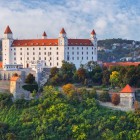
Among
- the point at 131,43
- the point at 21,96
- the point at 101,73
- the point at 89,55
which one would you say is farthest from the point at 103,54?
the point at 21,96

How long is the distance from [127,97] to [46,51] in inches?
505

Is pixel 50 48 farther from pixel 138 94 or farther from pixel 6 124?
pixel 6 124

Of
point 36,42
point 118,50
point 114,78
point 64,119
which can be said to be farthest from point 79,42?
point 118,50

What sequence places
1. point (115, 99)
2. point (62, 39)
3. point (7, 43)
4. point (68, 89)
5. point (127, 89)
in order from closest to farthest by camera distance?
point (115, 99) → point (127, 89) → point (68, 89) → point (62, 39) → point (7, 43)

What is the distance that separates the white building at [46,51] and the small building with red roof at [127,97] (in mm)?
11096

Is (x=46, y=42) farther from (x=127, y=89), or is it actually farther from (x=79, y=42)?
(x=127, y=89)

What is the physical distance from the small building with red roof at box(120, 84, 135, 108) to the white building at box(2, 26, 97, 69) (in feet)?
36.4

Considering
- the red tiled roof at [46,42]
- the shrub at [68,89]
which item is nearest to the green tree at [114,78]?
the shrub at [68,89]

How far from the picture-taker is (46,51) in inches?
2087

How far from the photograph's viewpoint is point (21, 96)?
42.7 meters

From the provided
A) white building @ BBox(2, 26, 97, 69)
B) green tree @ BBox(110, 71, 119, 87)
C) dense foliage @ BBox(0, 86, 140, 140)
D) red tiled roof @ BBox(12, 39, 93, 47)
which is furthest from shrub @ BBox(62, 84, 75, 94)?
red tiled roof @ BBox(12, 39, 93, 47)

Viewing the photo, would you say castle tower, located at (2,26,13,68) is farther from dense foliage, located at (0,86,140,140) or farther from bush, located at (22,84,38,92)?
dense foliage, located at (0,86,140,140)

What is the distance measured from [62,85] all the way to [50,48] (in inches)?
304

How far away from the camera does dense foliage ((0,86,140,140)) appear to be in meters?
38.7
